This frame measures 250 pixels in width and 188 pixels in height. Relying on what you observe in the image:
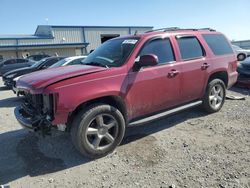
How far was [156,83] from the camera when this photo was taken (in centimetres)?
467

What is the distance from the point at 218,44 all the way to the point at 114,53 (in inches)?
110

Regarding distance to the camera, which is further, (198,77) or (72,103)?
(198,77)

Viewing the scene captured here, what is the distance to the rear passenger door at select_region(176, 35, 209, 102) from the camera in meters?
5.18

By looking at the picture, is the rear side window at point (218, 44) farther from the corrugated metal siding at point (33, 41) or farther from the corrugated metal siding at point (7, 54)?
the corrugated metal siding at point (33, 41)

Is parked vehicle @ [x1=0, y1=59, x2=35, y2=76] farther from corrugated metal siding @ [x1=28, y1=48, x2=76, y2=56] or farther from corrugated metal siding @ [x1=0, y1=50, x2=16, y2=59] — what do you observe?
corrugated metal siding @ [x1=28, y1=48, x2=76, y2=56]

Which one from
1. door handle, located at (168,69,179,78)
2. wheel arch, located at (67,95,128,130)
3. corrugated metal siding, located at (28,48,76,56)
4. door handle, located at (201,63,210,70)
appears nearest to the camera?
wheel arch, located at (67,95,128,130)

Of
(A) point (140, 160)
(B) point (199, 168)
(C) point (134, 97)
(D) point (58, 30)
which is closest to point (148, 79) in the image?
(C) point (134, 97)

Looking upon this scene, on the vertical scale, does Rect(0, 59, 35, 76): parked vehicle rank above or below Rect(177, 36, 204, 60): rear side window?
below

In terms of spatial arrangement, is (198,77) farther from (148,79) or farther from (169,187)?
(169,187)

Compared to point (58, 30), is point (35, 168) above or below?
below

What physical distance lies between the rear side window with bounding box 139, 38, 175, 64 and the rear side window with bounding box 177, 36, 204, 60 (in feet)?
1.04

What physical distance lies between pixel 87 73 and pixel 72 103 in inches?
22.6

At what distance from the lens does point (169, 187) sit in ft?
10.7

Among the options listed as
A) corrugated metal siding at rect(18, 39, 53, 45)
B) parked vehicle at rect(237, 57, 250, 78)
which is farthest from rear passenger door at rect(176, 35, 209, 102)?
corrugated metal siding at rect(18, 39, 53, 45)
